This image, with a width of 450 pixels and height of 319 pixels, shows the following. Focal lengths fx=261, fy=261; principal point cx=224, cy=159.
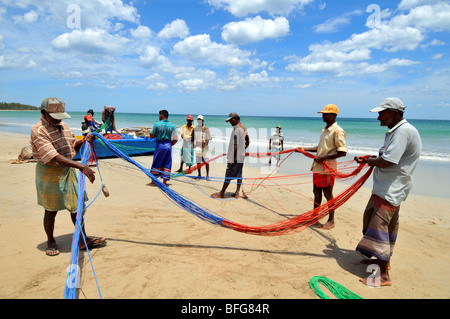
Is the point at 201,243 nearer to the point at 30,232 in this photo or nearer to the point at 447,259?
the point at 30,232

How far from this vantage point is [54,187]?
121 inches

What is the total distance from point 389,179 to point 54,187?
3857 mm

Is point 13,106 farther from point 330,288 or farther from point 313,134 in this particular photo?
point 330,288

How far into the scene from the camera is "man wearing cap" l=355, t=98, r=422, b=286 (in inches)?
109

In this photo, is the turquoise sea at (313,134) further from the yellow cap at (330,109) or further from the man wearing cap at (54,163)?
the man wearing cap at (54,163)

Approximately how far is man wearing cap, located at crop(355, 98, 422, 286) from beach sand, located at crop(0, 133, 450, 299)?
1.24 ft

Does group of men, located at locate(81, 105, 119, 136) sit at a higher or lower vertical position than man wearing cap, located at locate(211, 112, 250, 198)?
higher

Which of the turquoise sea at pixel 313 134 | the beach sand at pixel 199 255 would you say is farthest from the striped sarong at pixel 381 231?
the turquoise sea at pixel 313 134

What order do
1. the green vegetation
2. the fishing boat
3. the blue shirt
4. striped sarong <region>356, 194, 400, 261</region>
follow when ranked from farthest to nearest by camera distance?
the green vegetation → the fishing boat → the blue shirt → striped sarong <region>356, 194, 400, 261</region>

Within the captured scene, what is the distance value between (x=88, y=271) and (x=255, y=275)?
190cm

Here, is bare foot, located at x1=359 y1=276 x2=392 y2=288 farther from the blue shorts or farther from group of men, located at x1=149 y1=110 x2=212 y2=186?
the blue shorts

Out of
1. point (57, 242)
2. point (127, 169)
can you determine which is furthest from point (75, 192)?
point (127, 169)

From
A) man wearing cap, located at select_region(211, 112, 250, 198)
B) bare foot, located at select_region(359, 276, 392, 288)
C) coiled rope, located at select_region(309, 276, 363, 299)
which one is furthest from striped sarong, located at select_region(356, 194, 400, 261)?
man wearing cap, located at select_region(211, 112, 250, 198)

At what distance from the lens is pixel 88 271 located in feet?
9.69
